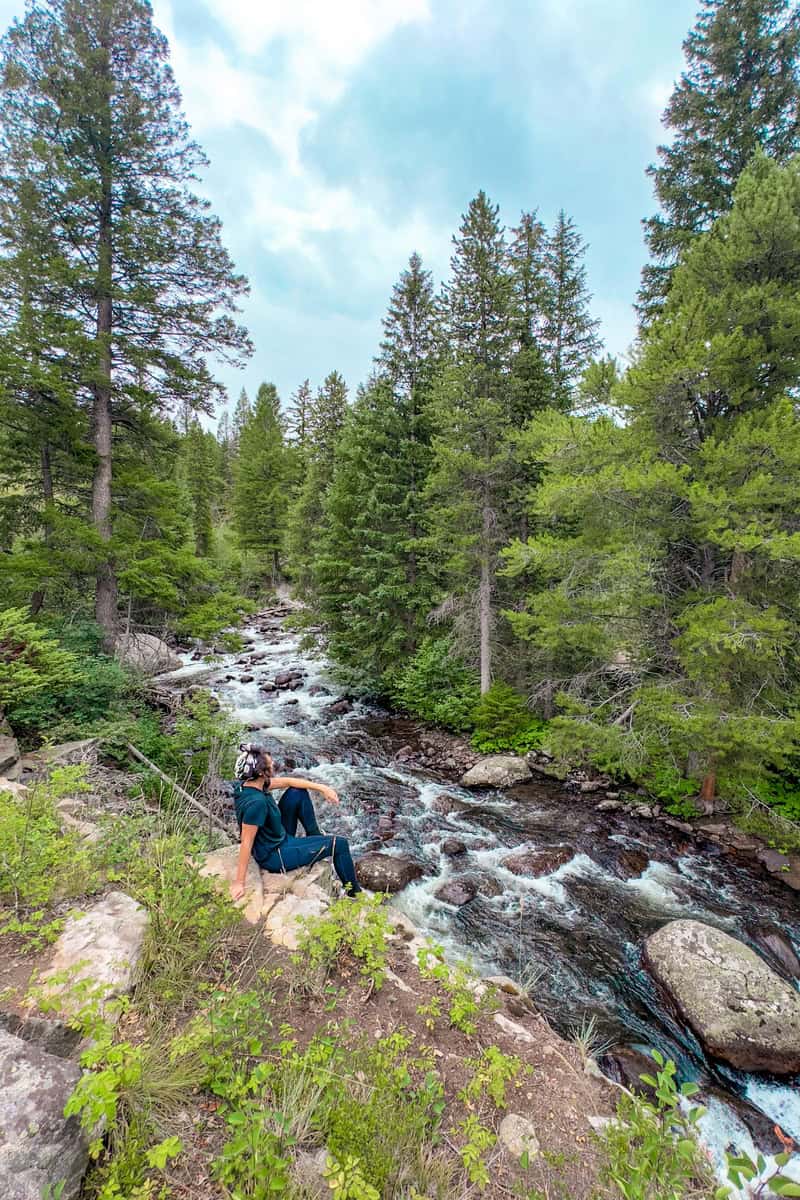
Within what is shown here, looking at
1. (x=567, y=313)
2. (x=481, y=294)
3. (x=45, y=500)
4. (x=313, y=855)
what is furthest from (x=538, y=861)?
(x=567, y=313)

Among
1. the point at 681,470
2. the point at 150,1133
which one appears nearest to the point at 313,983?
the point at 150,1133

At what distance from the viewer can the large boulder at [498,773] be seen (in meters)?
10.6

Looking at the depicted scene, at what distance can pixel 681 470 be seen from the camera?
→ 721 cm

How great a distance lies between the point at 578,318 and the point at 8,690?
16.4m

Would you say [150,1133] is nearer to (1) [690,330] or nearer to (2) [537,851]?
(2) [537,851]

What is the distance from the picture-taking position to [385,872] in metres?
7.01

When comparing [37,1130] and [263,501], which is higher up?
[263,501]

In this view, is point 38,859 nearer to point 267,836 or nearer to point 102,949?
point 102,949

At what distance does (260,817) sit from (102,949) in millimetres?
1447

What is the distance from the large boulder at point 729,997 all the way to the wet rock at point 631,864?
1.78 metres

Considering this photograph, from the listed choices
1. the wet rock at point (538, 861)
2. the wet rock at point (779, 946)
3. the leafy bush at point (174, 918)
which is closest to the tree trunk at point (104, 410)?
the leafy bush at point (174, 918)

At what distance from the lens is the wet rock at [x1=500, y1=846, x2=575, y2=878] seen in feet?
24.5

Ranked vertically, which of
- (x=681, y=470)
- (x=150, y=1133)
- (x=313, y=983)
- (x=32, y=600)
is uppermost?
(x=681, y=470)

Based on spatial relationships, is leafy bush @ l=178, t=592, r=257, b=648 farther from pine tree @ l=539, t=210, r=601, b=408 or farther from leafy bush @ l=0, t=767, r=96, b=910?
pine tree @ l=539, t=210, r=601, b=408
